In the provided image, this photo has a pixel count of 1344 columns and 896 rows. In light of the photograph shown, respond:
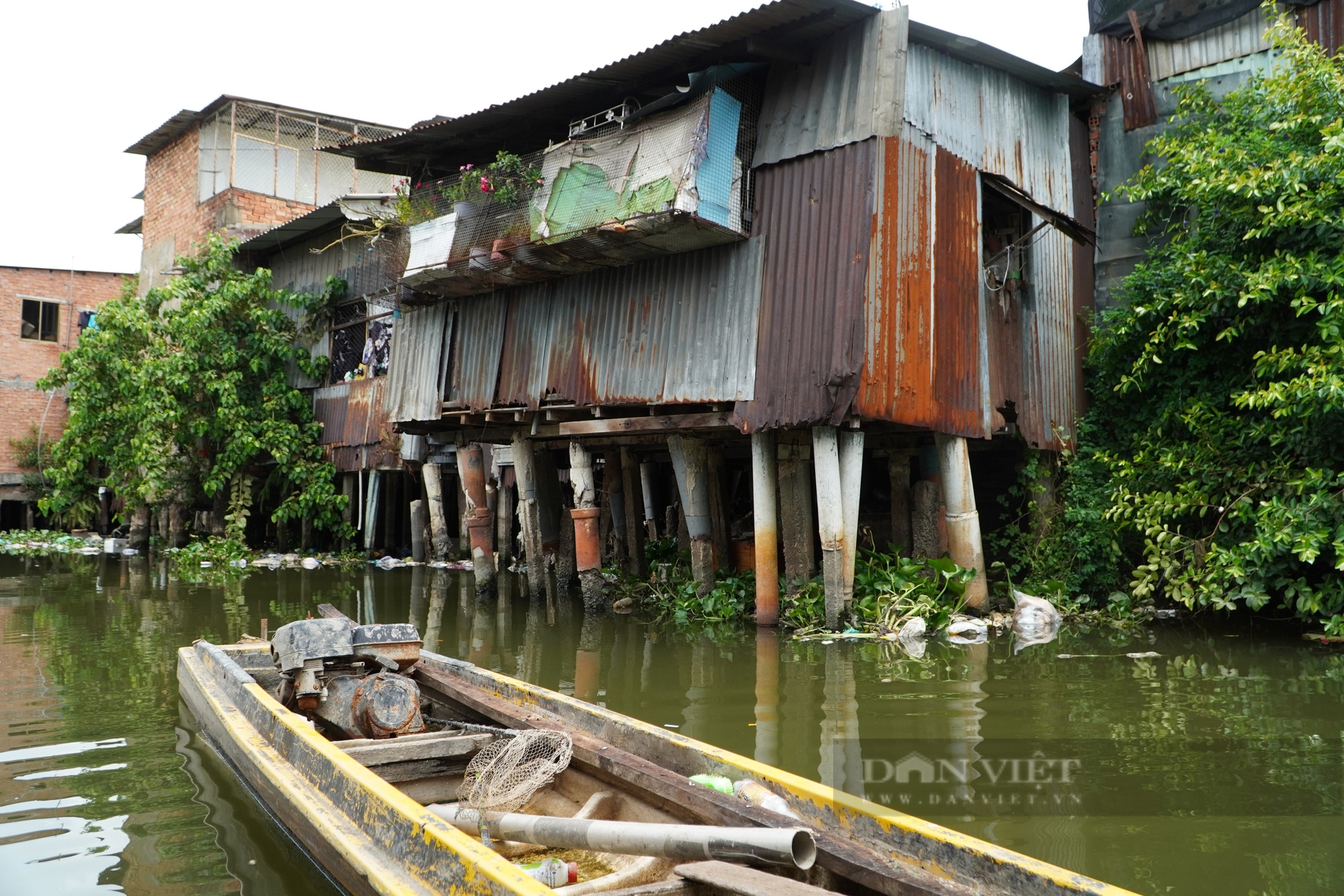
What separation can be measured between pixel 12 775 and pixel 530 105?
960 centimetres

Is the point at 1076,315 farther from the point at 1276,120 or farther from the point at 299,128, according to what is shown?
the point at 299,128

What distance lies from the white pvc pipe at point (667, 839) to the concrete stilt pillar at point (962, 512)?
8452mm

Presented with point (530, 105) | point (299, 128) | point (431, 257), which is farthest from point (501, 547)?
point (299, 128)

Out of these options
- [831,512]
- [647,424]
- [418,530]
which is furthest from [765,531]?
[418,530]

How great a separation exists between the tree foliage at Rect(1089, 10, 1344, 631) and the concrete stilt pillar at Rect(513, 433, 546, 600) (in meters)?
7.74

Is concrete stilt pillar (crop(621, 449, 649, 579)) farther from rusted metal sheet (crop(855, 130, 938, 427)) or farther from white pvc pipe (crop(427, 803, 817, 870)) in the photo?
white pvc pipe (crop(427, 803, 817, 870))

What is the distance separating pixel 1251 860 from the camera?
13.6ft

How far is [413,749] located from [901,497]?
29.2 feet

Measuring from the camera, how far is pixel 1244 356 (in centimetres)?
1133

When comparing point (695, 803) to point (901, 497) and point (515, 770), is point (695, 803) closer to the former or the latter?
point (515, 770)

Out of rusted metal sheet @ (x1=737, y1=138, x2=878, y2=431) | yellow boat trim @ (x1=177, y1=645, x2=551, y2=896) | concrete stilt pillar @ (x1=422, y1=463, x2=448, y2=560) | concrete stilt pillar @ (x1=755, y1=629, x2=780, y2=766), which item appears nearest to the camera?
yellow boat trim @ (x1=177, y1=645, x2=551, y2=896)

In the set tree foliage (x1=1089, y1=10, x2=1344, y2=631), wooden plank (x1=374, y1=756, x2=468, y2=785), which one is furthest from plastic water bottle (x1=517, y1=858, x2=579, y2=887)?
tree foliage (x1=1089, y1=10, x2=1344, y2=631)

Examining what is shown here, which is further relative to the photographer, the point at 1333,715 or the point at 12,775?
the point at 1333,715

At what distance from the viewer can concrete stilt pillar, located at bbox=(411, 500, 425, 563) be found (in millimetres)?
20188
